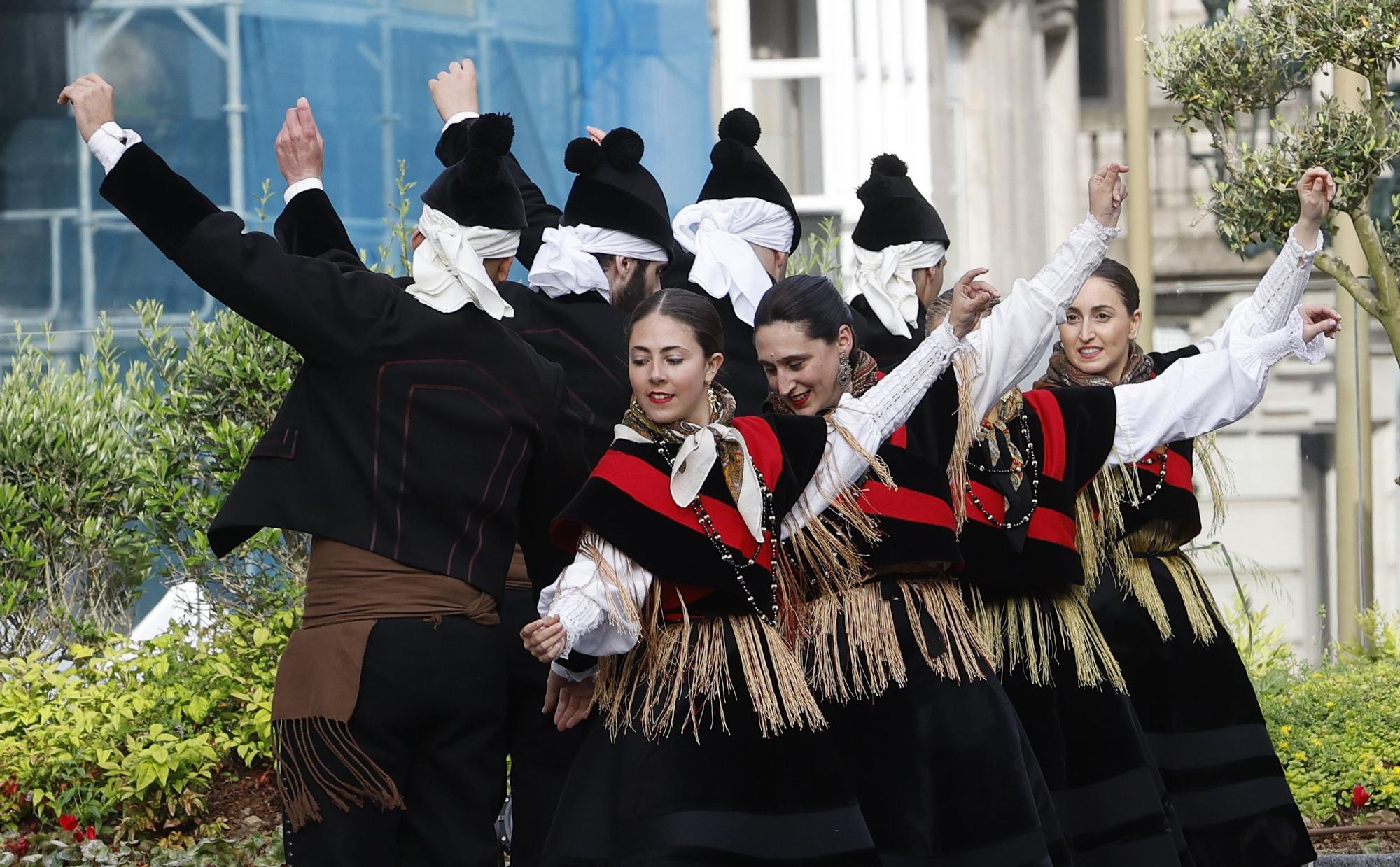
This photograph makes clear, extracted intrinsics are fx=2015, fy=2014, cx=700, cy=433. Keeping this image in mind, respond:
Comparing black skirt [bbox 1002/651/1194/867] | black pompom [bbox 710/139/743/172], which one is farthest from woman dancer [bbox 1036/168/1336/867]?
black pompom [bbox 710/139/743/172]

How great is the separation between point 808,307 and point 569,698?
96 cm

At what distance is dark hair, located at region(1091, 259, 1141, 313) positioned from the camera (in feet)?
17.3

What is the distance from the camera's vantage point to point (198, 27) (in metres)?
10.1

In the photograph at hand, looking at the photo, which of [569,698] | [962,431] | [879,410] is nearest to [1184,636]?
[962,431]

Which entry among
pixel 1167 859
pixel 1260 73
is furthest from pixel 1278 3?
pixel 1167 859

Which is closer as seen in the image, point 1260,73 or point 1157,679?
point 1157,679

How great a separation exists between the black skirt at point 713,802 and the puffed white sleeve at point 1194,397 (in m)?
1.35

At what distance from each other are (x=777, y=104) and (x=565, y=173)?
130cm

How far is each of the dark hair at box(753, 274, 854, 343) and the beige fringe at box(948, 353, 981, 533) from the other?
0.92 ft

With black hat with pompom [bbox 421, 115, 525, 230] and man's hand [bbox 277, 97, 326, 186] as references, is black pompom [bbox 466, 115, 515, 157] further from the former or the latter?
man's hand [bbox 277, 97, 326, 186]

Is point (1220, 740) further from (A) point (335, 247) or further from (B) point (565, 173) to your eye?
(B) point (565, 173)

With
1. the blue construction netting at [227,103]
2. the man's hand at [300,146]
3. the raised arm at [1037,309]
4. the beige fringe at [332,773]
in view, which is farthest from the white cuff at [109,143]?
the blue construction netting at [227,103]

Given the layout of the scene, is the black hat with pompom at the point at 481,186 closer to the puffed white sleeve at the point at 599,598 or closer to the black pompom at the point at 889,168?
the puffed white sleeve at the point at 599,598

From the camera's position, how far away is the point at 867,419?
13.8ft
